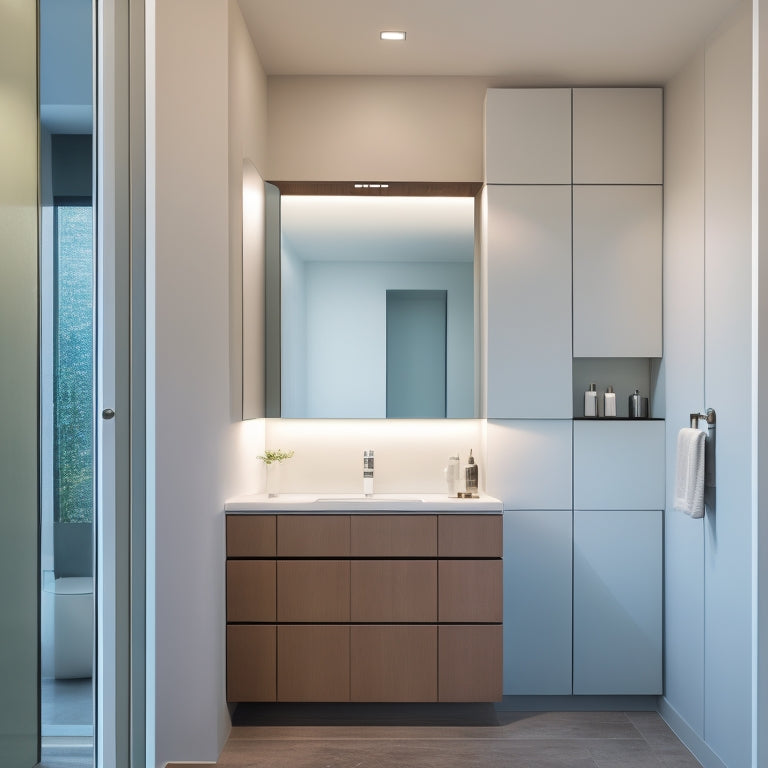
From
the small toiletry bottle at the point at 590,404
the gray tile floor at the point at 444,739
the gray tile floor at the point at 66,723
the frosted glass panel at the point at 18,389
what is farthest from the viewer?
the small toiletry bottle at the point at 590,404

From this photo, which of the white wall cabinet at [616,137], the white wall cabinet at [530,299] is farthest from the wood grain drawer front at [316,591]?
the white wall cabinet at [616,137]

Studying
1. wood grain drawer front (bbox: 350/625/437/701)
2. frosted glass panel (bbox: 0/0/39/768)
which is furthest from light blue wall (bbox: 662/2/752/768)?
frosted glass panel (bbox: 0/0/39/768)

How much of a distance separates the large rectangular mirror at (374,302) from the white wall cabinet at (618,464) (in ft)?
1.73

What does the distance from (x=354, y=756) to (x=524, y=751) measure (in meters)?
0.64

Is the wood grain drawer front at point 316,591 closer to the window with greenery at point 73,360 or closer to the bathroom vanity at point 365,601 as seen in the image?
the bathroom vanity at point 365,601

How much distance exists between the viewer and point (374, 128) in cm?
354

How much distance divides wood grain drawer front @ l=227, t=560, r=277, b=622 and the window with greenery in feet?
2.86

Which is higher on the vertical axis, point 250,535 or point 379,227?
point 379,227

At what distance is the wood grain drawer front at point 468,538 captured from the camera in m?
3.07

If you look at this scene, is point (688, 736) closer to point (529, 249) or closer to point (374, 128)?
point (529, 249)

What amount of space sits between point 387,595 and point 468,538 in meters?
0.39

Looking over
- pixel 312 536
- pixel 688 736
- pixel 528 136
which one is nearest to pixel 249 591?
pixel 312 536

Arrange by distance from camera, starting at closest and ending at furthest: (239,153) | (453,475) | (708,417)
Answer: (708,417), (239,153), (453,475)

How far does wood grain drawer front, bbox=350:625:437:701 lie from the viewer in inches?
120
